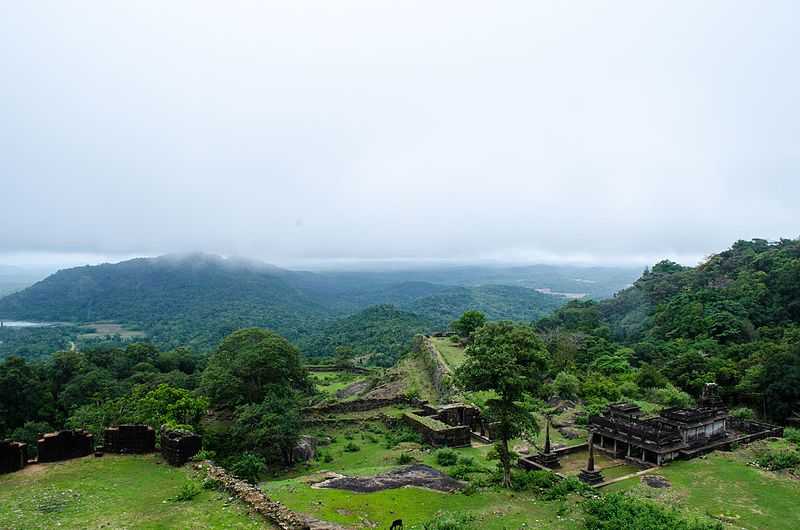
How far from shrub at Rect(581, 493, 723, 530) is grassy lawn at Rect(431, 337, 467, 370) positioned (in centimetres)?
2363

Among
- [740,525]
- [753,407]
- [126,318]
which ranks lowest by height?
[126,318]

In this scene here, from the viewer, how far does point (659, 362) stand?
45625 millimetres

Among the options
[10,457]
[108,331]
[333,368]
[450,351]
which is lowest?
[108,331]

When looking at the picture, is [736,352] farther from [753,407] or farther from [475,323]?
[475,323]

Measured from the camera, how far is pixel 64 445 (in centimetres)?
1271

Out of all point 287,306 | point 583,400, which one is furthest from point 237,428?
point 287,306

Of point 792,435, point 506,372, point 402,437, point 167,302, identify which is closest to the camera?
point 506,372

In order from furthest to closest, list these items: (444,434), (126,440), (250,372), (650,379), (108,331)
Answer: (108,331)
(650,379)
(250,372)
(444,434)
(126,440)

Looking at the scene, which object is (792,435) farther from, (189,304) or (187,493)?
(189,304)

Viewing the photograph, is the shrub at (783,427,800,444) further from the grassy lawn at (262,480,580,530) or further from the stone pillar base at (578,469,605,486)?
the grassy lawn at (262,480,580,530)

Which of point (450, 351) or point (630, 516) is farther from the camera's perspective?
point (450, 351)

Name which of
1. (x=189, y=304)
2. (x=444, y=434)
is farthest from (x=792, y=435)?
(x=189, y=304)

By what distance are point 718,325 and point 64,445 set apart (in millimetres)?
58151

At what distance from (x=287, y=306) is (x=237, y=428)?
5865 inches
